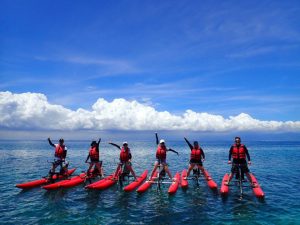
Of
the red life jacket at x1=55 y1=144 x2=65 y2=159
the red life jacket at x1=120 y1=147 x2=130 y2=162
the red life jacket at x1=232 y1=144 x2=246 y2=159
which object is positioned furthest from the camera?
the red life jacket at x1=55 y1=144 x2=65 y2=159

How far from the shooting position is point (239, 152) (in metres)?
18.7

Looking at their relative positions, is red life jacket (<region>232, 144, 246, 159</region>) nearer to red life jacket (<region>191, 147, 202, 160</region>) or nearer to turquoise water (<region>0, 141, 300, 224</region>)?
turquoise water (<region>0, 141, 300, 224</region>)

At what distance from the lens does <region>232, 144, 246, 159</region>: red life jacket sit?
18.7 m

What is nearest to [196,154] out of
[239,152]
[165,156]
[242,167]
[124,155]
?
[165,156]

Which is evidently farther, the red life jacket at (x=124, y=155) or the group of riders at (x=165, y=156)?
the red life jacket at (x=124, y=155)

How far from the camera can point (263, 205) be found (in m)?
17.0

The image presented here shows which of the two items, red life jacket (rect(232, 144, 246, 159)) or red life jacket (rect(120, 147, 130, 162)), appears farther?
red life jacket (rect(120, 147, 130, 162))

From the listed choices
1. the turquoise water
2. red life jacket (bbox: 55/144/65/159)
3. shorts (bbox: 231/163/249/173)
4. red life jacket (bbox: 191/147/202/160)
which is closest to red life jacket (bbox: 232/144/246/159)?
shorts (bbox: 231/163/249/173)

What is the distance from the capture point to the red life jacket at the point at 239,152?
61.2ft

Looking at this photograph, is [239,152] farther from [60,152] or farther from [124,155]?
[60,152]

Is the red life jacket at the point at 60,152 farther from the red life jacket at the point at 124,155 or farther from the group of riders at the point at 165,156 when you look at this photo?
the red life jacket at the point at 124,155

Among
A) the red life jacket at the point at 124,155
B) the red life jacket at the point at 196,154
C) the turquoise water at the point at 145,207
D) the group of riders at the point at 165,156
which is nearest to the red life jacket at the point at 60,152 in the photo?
the group of riders at the point at 165,156

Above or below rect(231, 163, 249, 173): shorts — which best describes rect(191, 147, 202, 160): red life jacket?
above

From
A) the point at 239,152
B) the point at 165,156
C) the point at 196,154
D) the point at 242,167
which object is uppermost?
the point at 239,152
